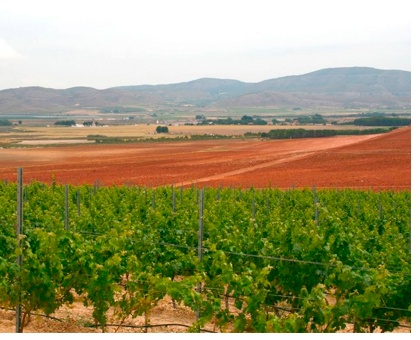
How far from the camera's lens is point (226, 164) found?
162 ft

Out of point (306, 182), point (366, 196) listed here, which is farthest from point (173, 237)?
point (306, 182)

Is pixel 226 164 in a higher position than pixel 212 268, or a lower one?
lower

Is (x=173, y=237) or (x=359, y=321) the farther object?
(x=173, y=237)

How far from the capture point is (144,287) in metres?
9.52

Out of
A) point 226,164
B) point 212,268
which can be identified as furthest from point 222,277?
point 226,164

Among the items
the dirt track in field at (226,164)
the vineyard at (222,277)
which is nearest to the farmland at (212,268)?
the vineyard at (222,277)

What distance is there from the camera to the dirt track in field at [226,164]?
39.2 meters

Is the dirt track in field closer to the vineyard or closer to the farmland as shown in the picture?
the farmland

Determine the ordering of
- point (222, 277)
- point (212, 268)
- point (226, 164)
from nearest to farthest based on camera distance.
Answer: point (222, 277) < point (212, 268) < point (226, 164)

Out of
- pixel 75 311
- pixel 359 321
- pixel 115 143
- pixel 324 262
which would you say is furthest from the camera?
pixel 115 143

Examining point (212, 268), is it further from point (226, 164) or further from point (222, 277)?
point (226, 164)

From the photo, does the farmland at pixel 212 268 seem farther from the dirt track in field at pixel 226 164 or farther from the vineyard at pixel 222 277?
the dirt track in field at pixel 226 164

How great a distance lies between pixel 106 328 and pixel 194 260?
1.50m

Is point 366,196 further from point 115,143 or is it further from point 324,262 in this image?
point 115,143
